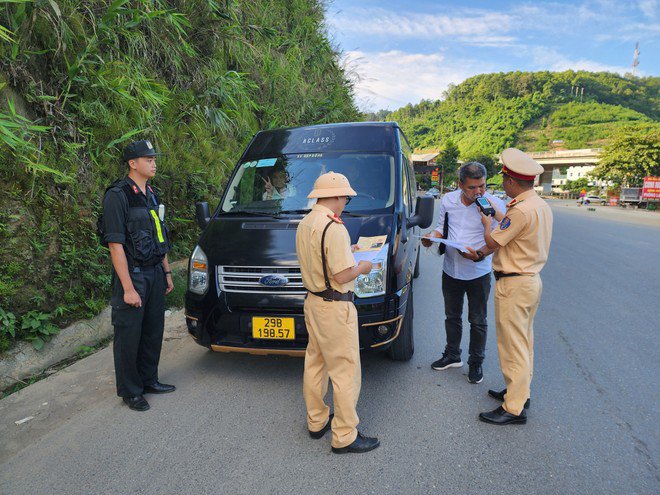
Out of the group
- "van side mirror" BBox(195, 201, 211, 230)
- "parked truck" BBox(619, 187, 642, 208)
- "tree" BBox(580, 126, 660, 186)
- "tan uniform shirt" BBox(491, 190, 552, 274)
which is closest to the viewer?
"tan uniform shirt" BBox(491, 190, 552, 274)

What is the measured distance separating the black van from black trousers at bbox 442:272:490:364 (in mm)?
350

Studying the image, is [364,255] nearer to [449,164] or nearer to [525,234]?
[525,234]

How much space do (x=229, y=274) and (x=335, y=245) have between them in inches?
52.0

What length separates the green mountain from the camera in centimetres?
10638

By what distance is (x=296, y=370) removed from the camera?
12.1 feet

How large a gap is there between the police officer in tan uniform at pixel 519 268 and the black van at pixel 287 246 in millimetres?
802

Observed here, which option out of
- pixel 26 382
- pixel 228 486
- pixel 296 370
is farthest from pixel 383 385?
pixel 26 382

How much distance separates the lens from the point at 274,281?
10.5ft

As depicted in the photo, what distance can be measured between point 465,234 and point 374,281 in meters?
0.96

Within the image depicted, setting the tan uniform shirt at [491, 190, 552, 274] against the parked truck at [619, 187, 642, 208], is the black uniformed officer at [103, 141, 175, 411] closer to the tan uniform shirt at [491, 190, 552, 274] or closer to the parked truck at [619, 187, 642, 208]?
the tan uniform shirt at [491, 190, 552, 274]

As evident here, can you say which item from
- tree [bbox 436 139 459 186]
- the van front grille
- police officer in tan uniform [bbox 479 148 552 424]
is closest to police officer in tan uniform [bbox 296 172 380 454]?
the van front grille

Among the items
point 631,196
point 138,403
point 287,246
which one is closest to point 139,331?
point 138,403

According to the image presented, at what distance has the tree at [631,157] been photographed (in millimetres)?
44188

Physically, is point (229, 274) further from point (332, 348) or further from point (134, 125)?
point (134, 125)
